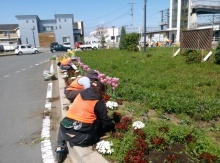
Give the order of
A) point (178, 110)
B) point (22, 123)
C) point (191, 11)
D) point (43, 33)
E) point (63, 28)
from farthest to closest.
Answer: point (63, 28)
point (43, 33)
point (191, 11)
point (22, 123)
point (178, 110)

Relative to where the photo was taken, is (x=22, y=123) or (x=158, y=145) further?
(x=22, y=123)

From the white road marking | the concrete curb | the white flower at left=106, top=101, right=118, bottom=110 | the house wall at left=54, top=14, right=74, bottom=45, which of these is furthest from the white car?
the concrete curb

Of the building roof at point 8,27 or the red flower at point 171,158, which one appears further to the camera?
the building roof at point 8,27

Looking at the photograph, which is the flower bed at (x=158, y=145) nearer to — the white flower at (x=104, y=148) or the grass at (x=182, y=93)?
the white flower at (x=104, y=148)

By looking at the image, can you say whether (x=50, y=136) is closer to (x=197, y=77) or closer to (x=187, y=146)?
(x=187, y=146)

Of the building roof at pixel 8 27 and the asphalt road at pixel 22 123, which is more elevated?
the building roof at pixel 8 27

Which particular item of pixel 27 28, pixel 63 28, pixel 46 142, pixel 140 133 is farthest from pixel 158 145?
pixel 27 28

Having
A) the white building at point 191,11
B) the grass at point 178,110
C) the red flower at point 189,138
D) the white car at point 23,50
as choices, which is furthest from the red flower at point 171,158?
the white building at point 191,11

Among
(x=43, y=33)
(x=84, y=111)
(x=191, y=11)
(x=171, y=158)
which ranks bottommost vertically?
(x=171, y=158)

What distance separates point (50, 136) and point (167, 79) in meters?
4.18

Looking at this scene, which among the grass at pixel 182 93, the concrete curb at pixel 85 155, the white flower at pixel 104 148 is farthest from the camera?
the grass at pixel 182 93

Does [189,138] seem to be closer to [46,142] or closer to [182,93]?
[182,93]

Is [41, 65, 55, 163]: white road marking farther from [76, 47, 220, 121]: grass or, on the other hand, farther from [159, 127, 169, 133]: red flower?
[76, 47, 220, 121]: grass

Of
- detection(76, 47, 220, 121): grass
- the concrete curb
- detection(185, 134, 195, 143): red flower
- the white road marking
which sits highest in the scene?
detection(76, 47, 220, 121): grass
